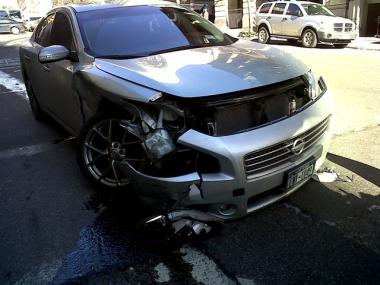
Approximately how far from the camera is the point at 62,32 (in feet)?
16.0

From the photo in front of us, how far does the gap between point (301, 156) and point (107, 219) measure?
5.54 feet

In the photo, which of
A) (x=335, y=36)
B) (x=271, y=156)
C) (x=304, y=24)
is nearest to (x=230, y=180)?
(x=271, y=156)

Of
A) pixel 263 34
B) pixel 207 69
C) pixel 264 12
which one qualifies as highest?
pixel 207 69

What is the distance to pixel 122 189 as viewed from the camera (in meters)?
3.64

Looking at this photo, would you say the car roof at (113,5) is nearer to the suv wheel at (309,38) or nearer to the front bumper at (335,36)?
the front bumper at (335,36)

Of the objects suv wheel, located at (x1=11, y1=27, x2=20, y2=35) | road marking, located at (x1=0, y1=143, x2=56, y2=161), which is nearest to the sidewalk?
road marking, located at (x1=0, y1=143, x2=56, y2=161)

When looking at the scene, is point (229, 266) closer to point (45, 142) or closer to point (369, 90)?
point (45, 142)

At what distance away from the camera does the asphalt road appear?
114 inches

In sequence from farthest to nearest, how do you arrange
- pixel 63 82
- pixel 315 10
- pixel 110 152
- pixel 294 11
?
pixel 294 11 < pixel 315 10 < pixel 63 82 < pixel 110 152

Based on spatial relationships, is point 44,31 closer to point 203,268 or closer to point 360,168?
point 203,268

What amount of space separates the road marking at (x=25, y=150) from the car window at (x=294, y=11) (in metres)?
13.5

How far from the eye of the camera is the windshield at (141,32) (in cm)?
411

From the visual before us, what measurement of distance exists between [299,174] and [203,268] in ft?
3.28

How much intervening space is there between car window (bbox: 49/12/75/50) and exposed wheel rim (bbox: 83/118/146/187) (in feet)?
3.74
